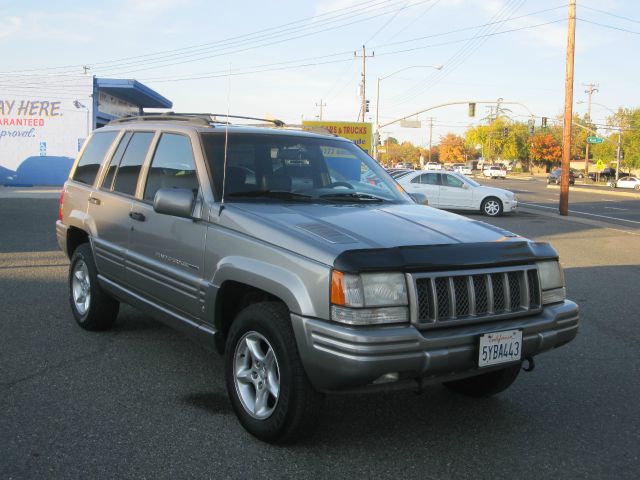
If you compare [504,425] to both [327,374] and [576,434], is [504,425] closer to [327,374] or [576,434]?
[576,434]

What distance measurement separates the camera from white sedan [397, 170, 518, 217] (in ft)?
70.9

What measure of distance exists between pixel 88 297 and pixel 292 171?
8.12ft

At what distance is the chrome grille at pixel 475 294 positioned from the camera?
133 inches

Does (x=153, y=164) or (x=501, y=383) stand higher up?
(x=153, y=164)

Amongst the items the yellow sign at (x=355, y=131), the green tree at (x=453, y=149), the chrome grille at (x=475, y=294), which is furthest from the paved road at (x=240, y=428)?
the green tree at (x=453, y=149)

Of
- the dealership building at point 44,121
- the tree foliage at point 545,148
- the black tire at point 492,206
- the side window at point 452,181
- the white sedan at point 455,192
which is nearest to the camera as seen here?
the black tire at point 492,206

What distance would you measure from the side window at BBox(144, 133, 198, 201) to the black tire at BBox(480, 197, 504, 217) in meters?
17.9

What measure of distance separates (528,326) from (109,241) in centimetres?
342

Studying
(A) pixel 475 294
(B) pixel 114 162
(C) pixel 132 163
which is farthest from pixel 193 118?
(A) pixel 475 294

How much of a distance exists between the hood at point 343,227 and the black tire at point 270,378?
419 millimetres

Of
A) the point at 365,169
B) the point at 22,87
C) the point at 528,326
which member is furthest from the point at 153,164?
the point at 22,87

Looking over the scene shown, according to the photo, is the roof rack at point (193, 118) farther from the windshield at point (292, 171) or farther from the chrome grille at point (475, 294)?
the chrome grille at point (475, 294)

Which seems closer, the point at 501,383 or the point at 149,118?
Result: the point at 501,383

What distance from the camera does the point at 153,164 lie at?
498cm
